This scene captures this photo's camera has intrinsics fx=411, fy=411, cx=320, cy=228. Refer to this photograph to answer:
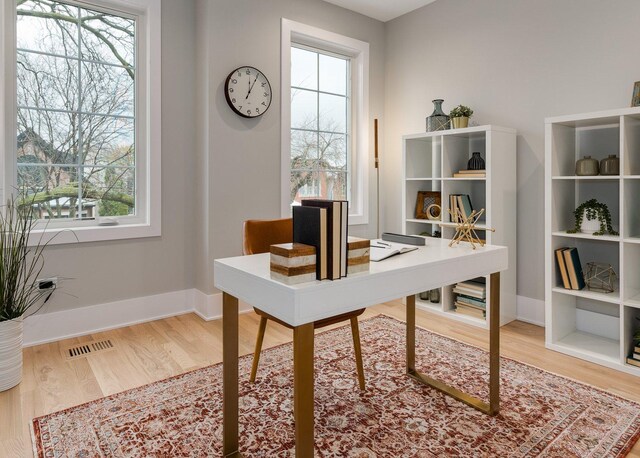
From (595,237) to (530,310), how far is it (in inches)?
37.1

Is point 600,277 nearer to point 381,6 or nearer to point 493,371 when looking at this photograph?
point 493,371

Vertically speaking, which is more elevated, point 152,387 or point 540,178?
point 540,178

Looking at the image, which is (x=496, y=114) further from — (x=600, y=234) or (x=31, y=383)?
(x=31, y=383)

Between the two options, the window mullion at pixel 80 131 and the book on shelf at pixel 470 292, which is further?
the book on shelf at pixel 470 292

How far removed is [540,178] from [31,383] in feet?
11.8

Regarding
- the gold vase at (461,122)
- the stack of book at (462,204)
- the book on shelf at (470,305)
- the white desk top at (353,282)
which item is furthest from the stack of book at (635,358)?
the gold vase at (461,122)

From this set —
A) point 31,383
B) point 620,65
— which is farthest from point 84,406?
point 620,65

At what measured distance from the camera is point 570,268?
265cm

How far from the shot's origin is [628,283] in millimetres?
2410

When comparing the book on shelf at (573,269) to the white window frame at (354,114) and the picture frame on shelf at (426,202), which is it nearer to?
the picture frame on shelf at (426,202)

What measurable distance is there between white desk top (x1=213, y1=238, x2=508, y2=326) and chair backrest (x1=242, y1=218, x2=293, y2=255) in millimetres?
555

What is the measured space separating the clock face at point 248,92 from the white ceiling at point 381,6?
3.80ft

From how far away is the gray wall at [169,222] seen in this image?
301 centimetres

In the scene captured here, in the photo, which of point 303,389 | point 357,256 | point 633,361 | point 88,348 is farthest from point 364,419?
point 88,348
